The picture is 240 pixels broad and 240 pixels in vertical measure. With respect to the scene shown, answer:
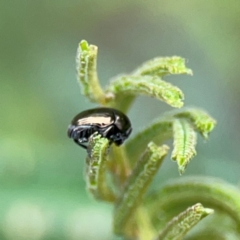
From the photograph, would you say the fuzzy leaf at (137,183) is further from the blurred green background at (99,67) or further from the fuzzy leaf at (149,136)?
the blurred green background at (99,67)

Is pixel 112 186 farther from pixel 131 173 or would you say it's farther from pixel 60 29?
pixel 60 29

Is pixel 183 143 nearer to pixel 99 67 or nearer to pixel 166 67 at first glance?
pixel 166 67

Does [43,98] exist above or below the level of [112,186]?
above

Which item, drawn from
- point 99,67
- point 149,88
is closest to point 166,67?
A: point 149,88

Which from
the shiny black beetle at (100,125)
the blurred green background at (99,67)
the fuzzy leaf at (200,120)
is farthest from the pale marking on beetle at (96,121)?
the blurred green background at (99,67)

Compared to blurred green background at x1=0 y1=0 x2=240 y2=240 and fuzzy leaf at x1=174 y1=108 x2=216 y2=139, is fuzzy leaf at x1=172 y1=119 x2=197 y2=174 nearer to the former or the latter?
A: fuzzy leaf at x1=174 y1=108 x2=216 y2=139

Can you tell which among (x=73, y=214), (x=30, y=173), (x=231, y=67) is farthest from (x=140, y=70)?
(x=231, y=67)
